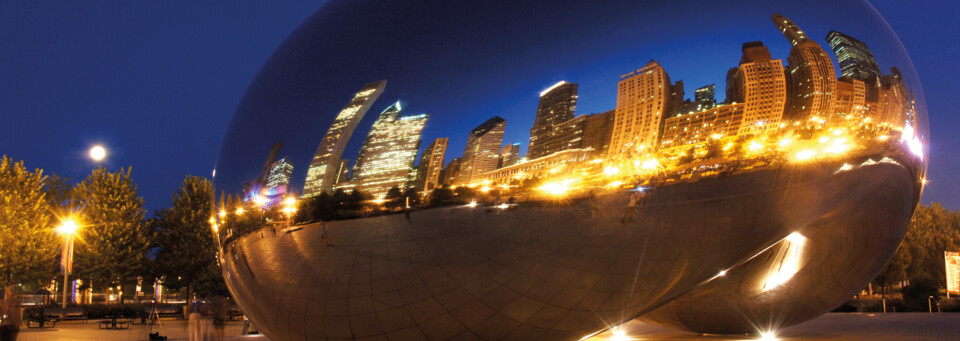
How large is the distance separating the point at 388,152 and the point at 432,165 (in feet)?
0.90

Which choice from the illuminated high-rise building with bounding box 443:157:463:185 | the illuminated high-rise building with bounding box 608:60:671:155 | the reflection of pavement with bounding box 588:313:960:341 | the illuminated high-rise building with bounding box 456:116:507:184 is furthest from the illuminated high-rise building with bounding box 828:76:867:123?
the reflection of pavement with bounding box 588:313:960:341

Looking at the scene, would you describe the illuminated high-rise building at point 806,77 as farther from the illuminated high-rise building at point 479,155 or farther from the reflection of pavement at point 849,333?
the reflection of pavement at point 849,333

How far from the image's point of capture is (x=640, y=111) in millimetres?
3625

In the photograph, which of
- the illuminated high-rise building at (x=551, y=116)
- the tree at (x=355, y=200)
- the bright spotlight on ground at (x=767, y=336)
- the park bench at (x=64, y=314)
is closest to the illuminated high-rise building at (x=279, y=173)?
the tree at (x=355, y=200)

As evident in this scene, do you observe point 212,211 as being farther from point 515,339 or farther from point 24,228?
point 24,228

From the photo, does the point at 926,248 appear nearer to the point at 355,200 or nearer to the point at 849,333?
the point at 849,333

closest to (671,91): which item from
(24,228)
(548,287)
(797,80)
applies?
(797,80)

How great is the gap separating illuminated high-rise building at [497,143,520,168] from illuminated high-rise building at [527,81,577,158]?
66mm

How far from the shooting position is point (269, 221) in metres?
4.09

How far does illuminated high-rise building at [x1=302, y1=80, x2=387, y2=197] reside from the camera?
3736 millimetres

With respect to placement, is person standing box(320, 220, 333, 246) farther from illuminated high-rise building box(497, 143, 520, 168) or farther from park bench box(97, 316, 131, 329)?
park bench box(97, 316, 131, 329)

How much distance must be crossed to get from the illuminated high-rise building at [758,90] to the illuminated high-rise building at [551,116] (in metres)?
0.98

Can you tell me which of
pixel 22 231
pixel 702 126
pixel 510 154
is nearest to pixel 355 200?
pixel 510 154

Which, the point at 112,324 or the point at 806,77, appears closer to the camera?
the point at 806,77
